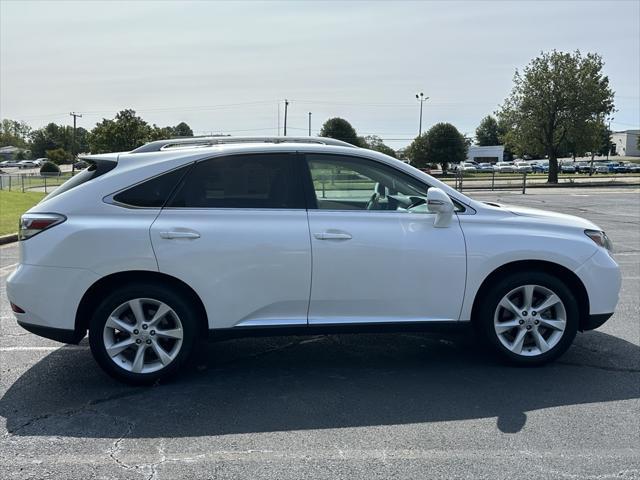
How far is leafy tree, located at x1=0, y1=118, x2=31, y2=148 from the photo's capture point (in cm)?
13875

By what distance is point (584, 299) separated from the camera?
4652 millimetres

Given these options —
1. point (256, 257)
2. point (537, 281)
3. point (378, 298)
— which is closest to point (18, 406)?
point (256, 257)

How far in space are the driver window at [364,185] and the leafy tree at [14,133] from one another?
15056 cm

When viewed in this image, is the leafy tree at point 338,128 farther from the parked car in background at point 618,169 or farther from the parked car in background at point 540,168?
the parked car in background at point 618,169

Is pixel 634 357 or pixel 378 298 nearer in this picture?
pixel 378 298

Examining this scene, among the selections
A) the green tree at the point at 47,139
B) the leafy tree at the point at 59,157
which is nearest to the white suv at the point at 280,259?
the leafy tree at the point at 59,157

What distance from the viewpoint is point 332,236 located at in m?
4.27

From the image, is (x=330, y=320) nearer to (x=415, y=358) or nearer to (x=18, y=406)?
(x=415, y=358)

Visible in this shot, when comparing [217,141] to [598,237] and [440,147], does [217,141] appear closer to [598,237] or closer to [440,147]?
[598,237]

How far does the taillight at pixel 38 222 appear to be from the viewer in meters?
4.16

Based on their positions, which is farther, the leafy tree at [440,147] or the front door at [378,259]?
the leafy tree at [440,147]

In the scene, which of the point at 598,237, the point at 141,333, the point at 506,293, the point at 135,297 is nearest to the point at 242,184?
the point at 135,297

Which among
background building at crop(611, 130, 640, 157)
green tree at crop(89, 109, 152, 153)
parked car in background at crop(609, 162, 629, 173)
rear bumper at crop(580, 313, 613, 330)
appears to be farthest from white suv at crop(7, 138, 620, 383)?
background building at crop(611, 130, 640, 157)

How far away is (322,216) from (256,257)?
0.59 m
